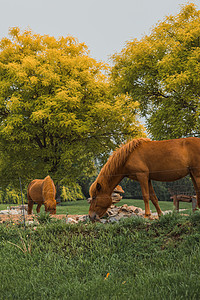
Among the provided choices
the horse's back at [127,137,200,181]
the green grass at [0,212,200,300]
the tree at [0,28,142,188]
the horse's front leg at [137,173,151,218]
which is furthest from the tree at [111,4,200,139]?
the green grass at [0,212,200,300]

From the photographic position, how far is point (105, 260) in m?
4.30

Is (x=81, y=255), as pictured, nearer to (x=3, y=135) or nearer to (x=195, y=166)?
(x=195, y=166)

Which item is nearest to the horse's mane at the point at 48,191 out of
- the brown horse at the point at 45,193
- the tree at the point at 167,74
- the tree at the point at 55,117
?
the brown horse at the point at 45,193

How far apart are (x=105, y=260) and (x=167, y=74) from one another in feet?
37.0

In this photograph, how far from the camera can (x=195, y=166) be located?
6230mm

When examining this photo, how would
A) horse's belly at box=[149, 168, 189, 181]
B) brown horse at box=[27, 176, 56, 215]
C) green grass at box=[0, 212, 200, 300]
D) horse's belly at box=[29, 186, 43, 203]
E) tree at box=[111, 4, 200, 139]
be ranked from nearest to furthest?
1. green grass at box=[0, 212, 200, 300]
2. horse's belly at box=[149, 168, 189, 181]
3. brown horse at box=[27, 176, 56, 215]
4. horse's belly at box=[29, 186, 43, 203]
5. tree at box=[111, 4, 200, 139]

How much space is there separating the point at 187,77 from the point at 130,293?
440 inches

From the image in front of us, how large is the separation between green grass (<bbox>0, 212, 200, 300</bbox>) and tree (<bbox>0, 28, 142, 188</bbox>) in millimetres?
Answer: 9392

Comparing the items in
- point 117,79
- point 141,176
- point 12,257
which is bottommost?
point 12,257

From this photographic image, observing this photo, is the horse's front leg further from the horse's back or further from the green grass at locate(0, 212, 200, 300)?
the green grass at locate(0, 212, 200, 300)

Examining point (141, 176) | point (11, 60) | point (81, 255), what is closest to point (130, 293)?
point (81, 255)

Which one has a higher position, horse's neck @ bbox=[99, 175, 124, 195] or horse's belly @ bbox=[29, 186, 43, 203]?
horse's neck @ bbox=[99, 175, 124, 195]

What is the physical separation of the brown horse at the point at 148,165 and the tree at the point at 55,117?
820cm

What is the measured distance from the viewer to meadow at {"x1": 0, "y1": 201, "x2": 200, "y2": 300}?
130 inches
